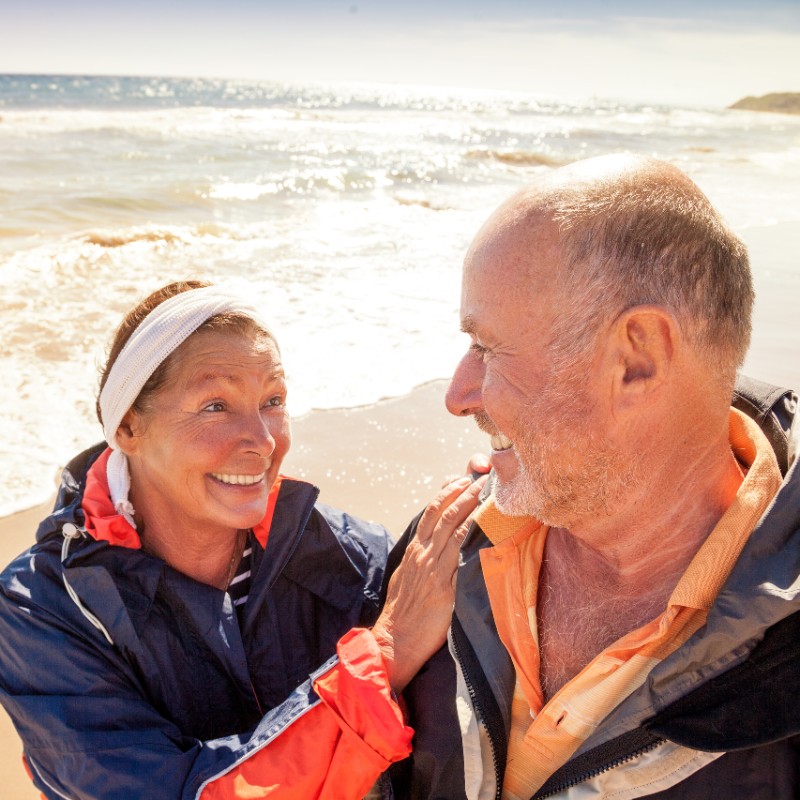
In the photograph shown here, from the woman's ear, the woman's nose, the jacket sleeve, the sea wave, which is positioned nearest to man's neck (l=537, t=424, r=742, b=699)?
the jacket sleeve

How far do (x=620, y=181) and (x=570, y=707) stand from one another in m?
1.21

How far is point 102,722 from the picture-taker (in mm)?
2123

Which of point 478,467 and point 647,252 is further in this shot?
point 478,467

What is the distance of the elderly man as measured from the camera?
1.56 meters

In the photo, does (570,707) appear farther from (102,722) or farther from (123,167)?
(123,167)

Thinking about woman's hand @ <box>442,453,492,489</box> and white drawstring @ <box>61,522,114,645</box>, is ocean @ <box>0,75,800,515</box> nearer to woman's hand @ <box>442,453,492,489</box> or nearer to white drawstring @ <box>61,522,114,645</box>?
white drawstring @ <box>61,522,114,645</box>

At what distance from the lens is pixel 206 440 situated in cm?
253

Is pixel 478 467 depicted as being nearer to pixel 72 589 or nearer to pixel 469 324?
pixel 469 324

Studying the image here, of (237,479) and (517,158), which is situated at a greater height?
(517,158)

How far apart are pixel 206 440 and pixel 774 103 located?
10554cm

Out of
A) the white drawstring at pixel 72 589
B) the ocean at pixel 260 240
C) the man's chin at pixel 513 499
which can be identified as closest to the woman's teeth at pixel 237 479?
the white drawstring at pixel 72 589

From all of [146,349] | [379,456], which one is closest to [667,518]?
[146,349]

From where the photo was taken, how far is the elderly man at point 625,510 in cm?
156

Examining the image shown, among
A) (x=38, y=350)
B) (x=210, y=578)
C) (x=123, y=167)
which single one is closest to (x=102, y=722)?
(x=210, y=578)
